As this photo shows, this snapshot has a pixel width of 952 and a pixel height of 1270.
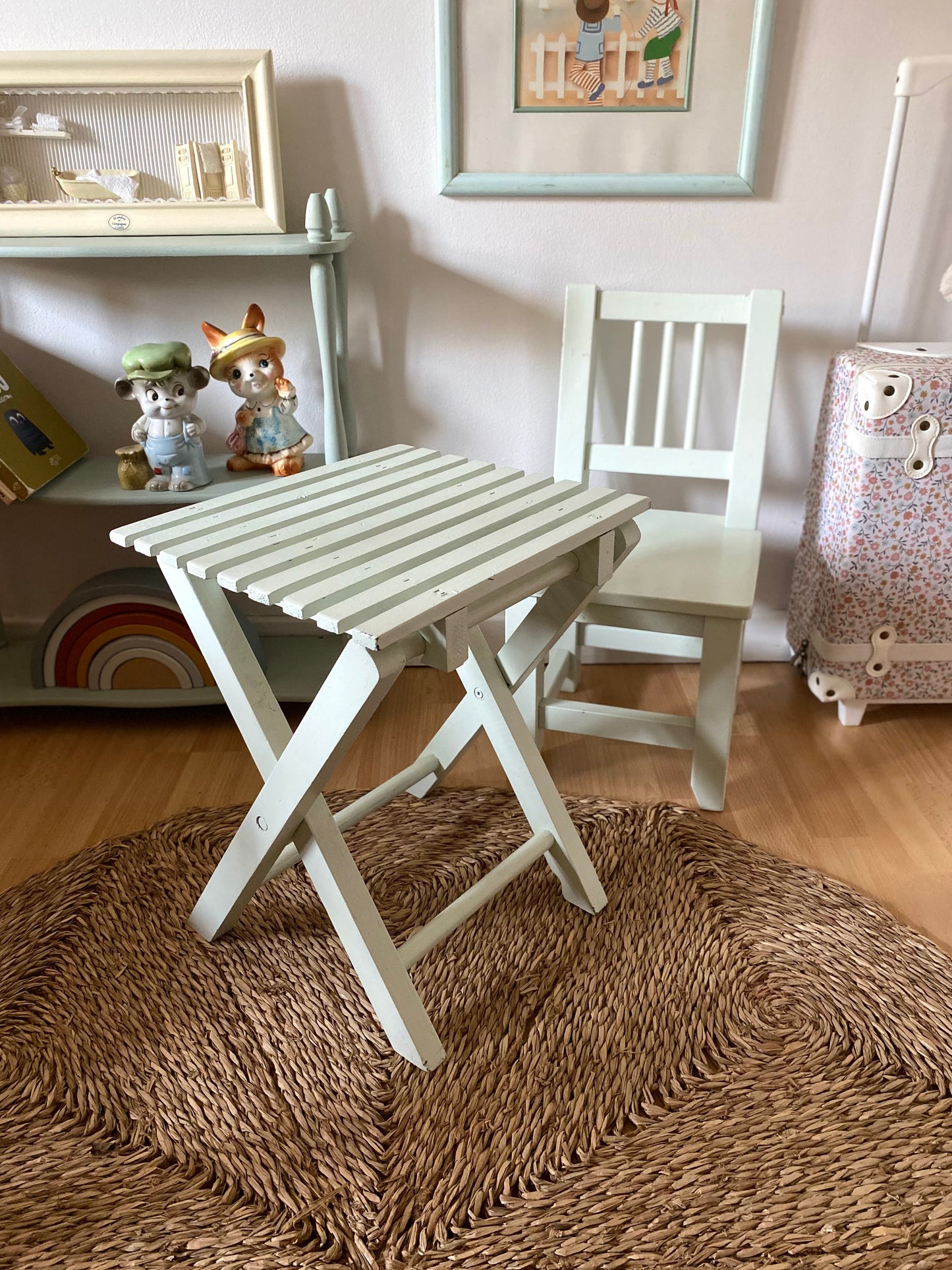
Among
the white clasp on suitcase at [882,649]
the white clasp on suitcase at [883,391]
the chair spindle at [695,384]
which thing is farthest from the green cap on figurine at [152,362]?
the white clasp on suitcase at [882,649]

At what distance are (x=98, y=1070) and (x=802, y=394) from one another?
1.73 metres

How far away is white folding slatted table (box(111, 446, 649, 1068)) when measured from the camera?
1.04 metres

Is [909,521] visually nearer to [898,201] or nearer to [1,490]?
[898,201]

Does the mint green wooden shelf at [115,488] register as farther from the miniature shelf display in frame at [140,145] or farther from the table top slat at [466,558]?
the table top slat at [466,558]

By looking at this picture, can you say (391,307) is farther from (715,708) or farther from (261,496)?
(715,708)

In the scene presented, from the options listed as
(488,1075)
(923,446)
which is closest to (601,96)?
(923,446)

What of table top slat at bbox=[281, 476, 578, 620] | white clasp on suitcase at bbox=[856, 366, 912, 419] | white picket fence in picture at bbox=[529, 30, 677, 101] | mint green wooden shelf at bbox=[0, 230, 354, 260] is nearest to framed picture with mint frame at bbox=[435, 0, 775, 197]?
white picket fence in picture at bbox=[529, 30, 677, 101]

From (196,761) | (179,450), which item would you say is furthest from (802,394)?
(196,761)

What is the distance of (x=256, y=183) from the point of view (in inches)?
67.0

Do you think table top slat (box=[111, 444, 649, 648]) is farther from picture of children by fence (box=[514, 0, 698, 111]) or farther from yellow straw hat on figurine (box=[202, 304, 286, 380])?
picture of children by fence (box=[514, 0, 698, 111])

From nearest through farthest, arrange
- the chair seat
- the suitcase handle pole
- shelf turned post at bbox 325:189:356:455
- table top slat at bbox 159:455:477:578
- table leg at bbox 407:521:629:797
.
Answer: table top slat at bbox 159:455:477:578
table leg at bbox 407:521:629:797
the chair seat
the suitcase handle pole
shelf turned post at bbox 325:189:356:455

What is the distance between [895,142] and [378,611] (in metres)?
1.40

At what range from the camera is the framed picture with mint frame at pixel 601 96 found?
167 centimetres

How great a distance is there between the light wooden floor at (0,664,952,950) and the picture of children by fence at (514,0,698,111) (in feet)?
3.78
